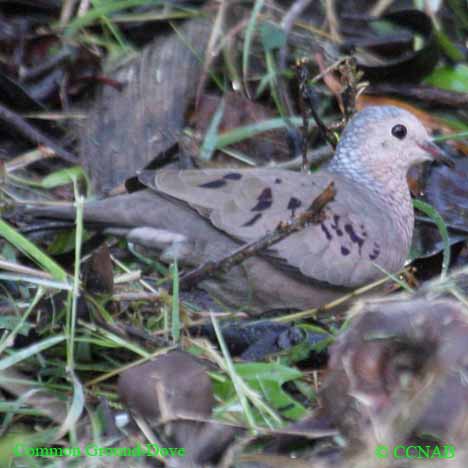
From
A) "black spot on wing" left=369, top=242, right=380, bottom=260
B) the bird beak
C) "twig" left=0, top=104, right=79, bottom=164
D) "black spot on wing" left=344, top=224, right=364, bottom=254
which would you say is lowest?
"twig" left=0, top=104, right=79, bottom=164

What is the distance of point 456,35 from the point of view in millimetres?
4426

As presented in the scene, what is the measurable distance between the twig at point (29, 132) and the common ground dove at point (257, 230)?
0.55m

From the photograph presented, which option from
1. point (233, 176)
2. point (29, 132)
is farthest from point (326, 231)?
point (29, 132)

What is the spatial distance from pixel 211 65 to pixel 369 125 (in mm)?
661

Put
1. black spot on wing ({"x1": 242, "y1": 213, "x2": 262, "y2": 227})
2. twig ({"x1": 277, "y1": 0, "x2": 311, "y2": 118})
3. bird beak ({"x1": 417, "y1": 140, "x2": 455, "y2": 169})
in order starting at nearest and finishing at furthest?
black spot on wing ({"x1": 242, "y1": 213, "x2": 262, "y2": 227}) < bird beak ({"x1": 417, "y1": 140, "x2": 455, "y2": 169}) < twig ({"x1": 277, "y1": 0, "x2": 311, "y2": 118})

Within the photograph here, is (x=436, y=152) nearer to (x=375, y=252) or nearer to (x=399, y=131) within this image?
(x=399, y=131)

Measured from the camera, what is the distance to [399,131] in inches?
141

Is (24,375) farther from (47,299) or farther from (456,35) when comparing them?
(456,35)

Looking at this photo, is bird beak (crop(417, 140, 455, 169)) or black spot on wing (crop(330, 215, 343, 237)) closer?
black spot on wing (crop(330, 215, 343, 237))

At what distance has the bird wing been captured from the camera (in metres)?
3.10

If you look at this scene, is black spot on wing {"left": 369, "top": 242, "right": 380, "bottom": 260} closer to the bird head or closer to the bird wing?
the bird wing

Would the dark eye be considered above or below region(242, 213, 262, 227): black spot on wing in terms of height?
above

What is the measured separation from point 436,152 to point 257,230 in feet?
2.46

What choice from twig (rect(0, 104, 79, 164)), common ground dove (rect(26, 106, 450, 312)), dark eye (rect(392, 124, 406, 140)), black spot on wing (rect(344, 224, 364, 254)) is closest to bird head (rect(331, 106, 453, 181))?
dark eye (rect(392, 124, 406, 140))
